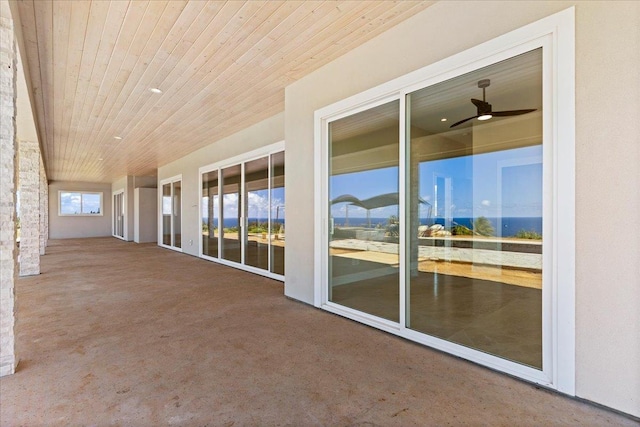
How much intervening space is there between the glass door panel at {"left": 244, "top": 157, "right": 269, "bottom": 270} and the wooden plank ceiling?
947mm

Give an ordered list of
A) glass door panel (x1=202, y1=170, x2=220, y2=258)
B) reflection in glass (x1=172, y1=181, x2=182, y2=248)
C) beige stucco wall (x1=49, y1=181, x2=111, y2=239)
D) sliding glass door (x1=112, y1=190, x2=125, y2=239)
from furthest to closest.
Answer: beige stucco wall (x1=49, y1=181, x2=111, y2=239), sliding glass door (x1=112, y1=190, x2=125, y2=239), reflection in glass (x1=172, y1=181, x2=182, y2=248), glass door panel (x1=202, y1=170, x2=220, y2=258)

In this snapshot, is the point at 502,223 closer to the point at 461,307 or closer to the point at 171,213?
the point at 461,307

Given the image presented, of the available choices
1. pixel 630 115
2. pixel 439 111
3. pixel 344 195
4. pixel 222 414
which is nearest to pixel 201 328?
pixel 222 414

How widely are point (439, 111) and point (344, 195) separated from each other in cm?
135

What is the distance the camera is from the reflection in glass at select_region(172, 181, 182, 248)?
30.9 ft

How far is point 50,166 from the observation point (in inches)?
420

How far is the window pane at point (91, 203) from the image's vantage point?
15.8 metres

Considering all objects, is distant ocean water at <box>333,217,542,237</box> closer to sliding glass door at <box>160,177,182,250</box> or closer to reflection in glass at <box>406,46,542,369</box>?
reflection in glass at <box>406,46,542,369</box>

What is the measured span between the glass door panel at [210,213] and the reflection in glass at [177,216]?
192 cm

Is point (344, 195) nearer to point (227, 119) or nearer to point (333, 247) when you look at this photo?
Result: point (333, 247)

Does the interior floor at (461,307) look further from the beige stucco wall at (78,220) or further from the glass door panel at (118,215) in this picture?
the beige stucco wall at (78,220)

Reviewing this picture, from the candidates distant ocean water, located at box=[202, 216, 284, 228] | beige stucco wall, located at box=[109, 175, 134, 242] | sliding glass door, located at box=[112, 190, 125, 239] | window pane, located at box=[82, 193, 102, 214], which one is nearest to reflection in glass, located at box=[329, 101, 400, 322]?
distant ocean water, located at box=[202, 216, 284, 228]

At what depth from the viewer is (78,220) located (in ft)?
50.6

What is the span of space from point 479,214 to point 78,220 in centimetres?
1846
